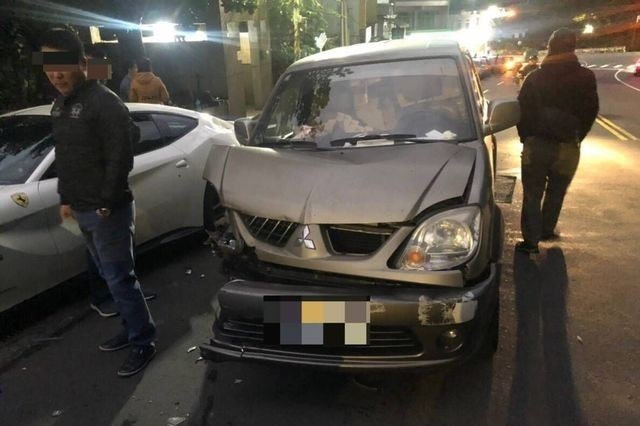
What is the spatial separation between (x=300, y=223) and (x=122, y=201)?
1.24 m

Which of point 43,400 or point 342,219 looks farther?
point 43,400

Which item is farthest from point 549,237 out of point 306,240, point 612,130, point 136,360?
point 612,130

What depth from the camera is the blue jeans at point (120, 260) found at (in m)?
3.20

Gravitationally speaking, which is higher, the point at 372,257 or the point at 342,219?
the point at 342,219

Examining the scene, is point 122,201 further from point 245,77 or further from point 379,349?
point 245,77

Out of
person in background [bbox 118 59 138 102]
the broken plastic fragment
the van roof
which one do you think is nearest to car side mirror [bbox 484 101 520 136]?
the broken plastic fragment

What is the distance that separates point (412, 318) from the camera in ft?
8.14

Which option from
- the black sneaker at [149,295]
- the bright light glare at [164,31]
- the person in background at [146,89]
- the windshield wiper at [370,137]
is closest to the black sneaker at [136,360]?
the black sneaker at [149,295]

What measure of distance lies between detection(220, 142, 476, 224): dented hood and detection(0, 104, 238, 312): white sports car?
1541 mm

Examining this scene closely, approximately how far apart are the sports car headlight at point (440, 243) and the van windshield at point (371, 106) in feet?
2.91

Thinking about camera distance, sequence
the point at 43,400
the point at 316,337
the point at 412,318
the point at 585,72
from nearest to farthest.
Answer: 1. the point at 412,318
2. the point at 316,337
3. the point at 43,400
4. the point at 585,72

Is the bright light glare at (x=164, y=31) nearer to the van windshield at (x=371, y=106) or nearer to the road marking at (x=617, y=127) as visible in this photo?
the van windshield at (x=371, y=106)

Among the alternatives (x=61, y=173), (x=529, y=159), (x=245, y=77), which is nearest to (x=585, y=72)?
(x=529, y=159)

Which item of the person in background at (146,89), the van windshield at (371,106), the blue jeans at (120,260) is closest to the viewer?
the blue jeans at (120,260)
